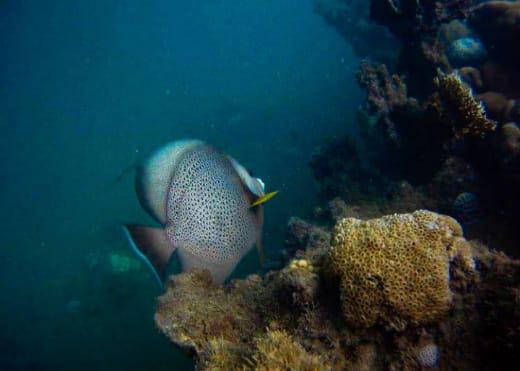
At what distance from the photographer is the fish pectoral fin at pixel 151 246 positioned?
2.34 m

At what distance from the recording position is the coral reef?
1.85 m

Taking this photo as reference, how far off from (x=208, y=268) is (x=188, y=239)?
35 cm

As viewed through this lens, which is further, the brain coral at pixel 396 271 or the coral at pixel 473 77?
the coral at pixel 473 77

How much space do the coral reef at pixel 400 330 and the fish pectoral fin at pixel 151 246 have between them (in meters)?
0.51

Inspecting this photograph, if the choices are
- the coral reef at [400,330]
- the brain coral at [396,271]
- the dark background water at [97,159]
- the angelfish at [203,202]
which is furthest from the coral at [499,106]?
the angelfish at [203,202]

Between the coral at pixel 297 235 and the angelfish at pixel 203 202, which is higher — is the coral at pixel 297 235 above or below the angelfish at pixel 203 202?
below

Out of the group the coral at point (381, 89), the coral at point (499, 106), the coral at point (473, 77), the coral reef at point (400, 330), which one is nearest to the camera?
the coral reef at point (400, 330)

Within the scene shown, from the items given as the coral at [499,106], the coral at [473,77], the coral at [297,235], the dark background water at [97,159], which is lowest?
the dark background water at [97,159]

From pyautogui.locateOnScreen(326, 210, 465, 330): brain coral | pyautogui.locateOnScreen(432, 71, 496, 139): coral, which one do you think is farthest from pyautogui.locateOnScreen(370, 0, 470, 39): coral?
pyautogui.locateOnScreen(326, 210, 465, 330): brain coral

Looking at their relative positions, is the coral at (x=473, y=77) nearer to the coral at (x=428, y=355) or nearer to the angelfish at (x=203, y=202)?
the angelfish at (x=203, y=202)

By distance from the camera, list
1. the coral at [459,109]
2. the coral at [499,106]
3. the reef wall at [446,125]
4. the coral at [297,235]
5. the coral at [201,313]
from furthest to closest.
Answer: the coral at [297,235], the coral at [499,106], the reef wall at [446,125], the coral at [459,109], the coral at [201,313]

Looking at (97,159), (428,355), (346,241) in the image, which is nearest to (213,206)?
(346,241)

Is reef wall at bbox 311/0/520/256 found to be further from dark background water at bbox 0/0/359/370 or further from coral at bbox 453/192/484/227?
dark background water at bbox 0/0/359/370

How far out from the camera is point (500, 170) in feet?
13.7
